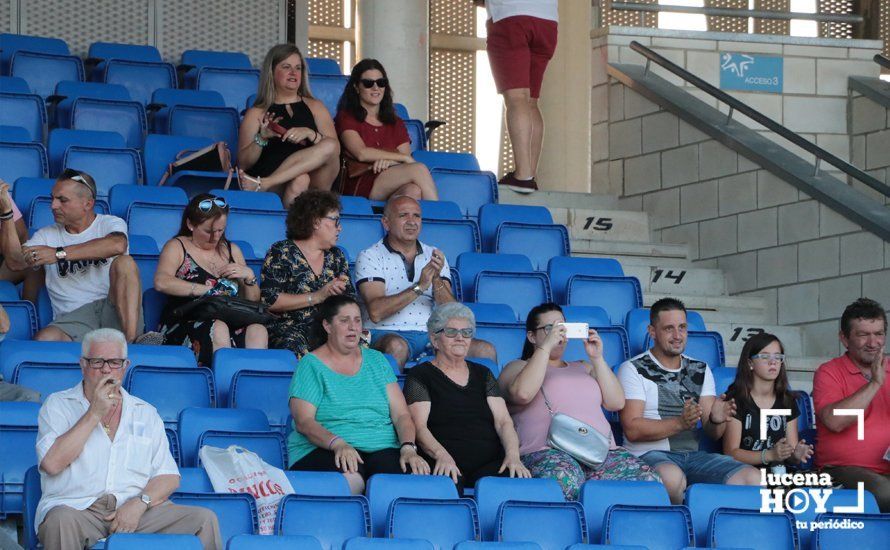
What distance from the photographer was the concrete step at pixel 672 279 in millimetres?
8445

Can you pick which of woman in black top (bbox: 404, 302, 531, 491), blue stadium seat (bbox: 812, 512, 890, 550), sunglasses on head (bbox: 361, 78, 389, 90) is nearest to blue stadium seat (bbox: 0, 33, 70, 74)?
sunglasses on head (bbox: 361, 78, 389, 90)

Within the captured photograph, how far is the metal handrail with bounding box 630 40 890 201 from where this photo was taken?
8305 millimetres

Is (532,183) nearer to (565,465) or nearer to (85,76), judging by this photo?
(85,76)

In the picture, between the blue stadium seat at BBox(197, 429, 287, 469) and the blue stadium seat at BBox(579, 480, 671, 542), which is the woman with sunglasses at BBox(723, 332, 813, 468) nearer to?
the blue stadium seat at BBox(579, 480, 671, 542)

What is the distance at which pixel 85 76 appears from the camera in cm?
946

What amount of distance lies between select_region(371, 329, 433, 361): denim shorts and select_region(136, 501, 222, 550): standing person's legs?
5.92 feet

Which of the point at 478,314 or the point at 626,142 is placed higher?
the point at 626,142

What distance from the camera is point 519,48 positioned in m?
8.67

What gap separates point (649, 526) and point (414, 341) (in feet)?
5.19

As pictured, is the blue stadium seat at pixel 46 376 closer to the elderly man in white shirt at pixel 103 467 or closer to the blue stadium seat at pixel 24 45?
the elderly man in white shirt at pixel 103 467

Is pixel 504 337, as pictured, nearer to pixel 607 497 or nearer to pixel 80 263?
pixel 607 497

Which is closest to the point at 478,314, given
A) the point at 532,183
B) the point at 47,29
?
the point at 532,183

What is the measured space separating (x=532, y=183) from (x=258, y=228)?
83.2 inches
